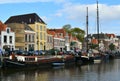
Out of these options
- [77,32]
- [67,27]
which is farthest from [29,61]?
[77,32]

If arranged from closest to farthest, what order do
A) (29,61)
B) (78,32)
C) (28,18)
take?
(29,61)
(28,18)
(78,32)

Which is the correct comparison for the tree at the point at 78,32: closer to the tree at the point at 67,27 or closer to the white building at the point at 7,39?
the tree at the point at 67,27

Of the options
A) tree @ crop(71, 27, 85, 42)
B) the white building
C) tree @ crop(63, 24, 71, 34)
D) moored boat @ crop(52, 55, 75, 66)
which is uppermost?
tree @ crop(63, 24, 71, 34)

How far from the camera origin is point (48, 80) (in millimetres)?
45938

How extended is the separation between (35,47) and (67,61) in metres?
25.1

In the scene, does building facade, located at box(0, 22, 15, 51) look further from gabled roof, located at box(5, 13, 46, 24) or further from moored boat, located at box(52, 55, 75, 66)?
gabled roof, located at box(5, 13, 46, 24)

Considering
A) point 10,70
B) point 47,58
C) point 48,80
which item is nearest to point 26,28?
point 47,58

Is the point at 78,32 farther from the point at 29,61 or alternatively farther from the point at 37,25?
the point at 29,61

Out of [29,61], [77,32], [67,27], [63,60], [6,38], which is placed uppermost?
[67,27]

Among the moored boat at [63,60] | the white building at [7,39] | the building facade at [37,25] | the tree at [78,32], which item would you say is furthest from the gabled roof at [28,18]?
the tree at [78,32]

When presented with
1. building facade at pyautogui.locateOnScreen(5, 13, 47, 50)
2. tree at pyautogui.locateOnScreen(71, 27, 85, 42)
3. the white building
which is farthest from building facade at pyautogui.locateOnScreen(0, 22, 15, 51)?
tree at pyautogui.locateOnScreen(71, 27, 85, 42)

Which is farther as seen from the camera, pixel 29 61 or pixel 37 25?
pixel 37 25

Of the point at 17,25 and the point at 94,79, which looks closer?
the point at 94,79

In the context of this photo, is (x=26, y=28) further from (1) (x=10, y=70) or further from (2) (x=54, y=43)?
(1) (x=10, y=70)
